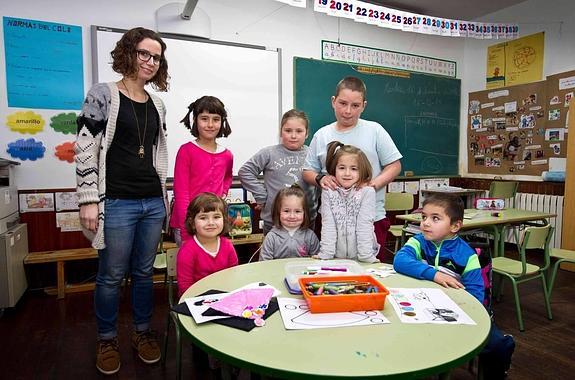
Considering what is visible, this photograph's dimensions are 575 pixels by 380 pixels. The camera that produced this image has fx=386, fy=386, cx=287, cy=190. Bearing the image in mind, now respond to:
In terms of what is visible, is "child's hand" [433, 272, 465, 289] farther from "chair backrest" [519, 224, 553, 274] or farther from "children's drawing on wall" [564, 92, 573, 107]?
"children's drawing on wall" [564, 92, 573, 107]

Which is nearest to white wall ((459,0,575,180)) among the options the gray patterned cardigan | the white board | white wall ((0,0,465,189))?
white wall ((0,0,465,189))

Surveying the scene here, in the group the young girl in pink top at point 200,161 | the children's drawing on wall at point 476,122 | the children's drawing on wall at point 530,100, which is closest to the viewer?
the young girl in pink top at point 200,161

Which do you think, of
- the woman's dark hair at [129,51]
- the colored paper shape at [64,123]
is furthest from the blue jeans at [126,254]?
the colored paper shape at [64,123]

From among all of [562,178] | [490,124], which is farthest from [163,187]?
[490,124]

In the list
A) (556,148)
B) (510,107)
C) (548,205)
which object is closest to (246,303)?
(548,205)

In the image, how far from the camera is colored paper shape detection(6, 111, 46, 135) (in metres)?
3.09

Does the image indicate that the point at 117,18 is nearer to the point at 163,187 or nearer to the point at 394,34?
the point at 163,187

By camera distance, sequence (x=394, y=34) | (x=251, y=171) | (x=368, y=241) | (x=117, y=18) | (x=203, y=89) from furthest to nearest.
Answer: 1. (x=394, y=34)
2. (x=203, y=89)
3. (x=117, y=18)
4. (x=251, y=171)
5. (x=368, y=241)

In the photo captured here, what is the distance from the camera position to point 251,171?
2.25 metres

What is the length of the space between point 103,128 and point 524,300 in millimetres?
3259

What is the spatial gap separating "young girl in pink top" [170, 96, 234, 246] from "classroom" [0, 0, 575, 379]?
293mm

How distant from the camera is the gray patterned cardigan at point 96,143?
5.38 feet

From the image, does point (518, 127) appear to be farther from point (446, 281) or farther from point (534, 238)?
point (446, 281)

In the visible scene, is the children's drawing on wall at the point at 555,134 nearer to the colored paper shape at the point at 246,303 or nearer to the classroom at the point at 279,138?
the classroom at the point at 279,138
